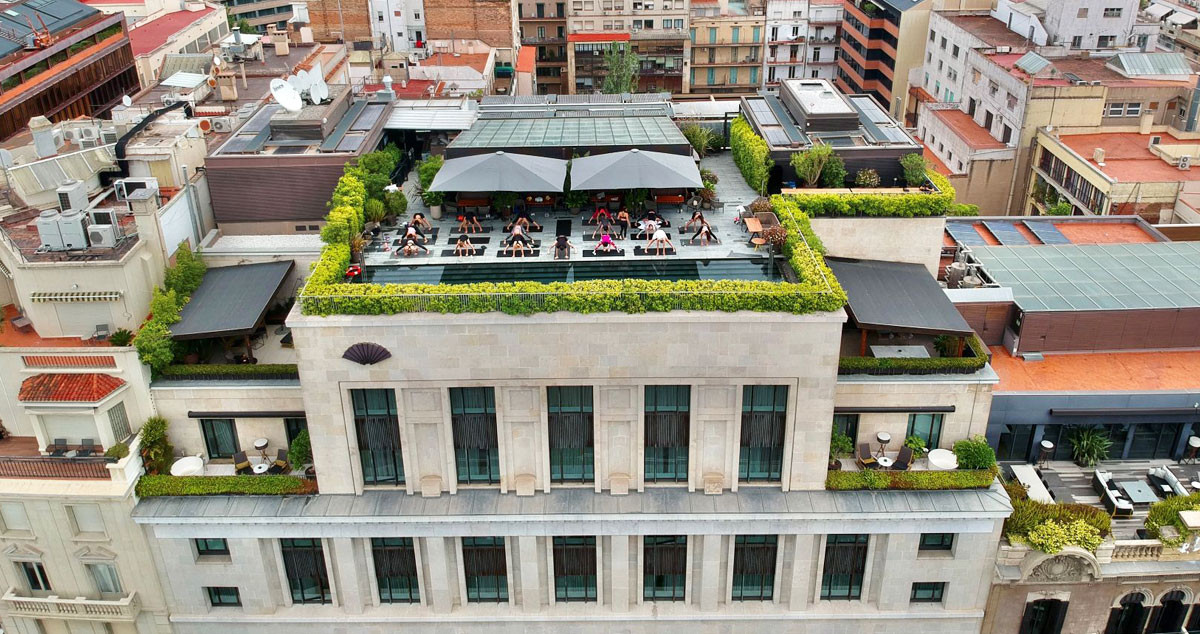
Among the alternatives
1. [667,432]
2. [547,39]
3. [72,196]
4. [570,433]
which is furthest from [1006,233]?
[547,39]

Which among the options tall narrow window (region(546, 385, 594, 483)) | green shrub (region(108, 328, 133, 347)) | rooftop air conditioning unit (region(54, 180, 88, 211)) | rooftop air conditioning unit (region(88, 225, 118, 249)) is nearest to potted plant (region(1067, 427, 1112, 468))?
tall narrow window (region(546, 385, 594, 483))

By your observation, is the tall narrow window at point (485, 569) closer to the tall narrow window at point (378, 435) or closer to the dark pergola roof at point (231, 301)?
the tall narrow window at point (378, 435)

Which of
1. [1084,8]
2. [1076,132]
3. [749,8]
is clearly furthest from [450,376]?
[749,8]

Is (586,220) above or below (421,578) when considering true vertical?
above

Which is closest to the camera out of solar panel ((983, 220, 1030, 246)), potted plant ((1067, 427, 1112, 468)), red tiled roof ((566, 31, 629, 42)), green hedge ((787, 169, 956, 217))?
potted plant ((1067, 427, 1112, 468))

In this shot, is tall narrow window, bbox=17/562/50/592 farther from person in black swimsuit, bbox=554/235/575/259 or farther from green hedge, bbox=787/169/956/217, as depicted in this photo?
green hedge, bbox=787/169/956/217

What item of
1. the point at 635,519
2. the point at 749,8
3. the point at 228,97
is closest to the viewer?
the point at 635,519

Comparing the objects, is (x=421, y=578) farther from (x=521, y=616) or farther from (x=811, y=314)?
(x=811, y=314)
